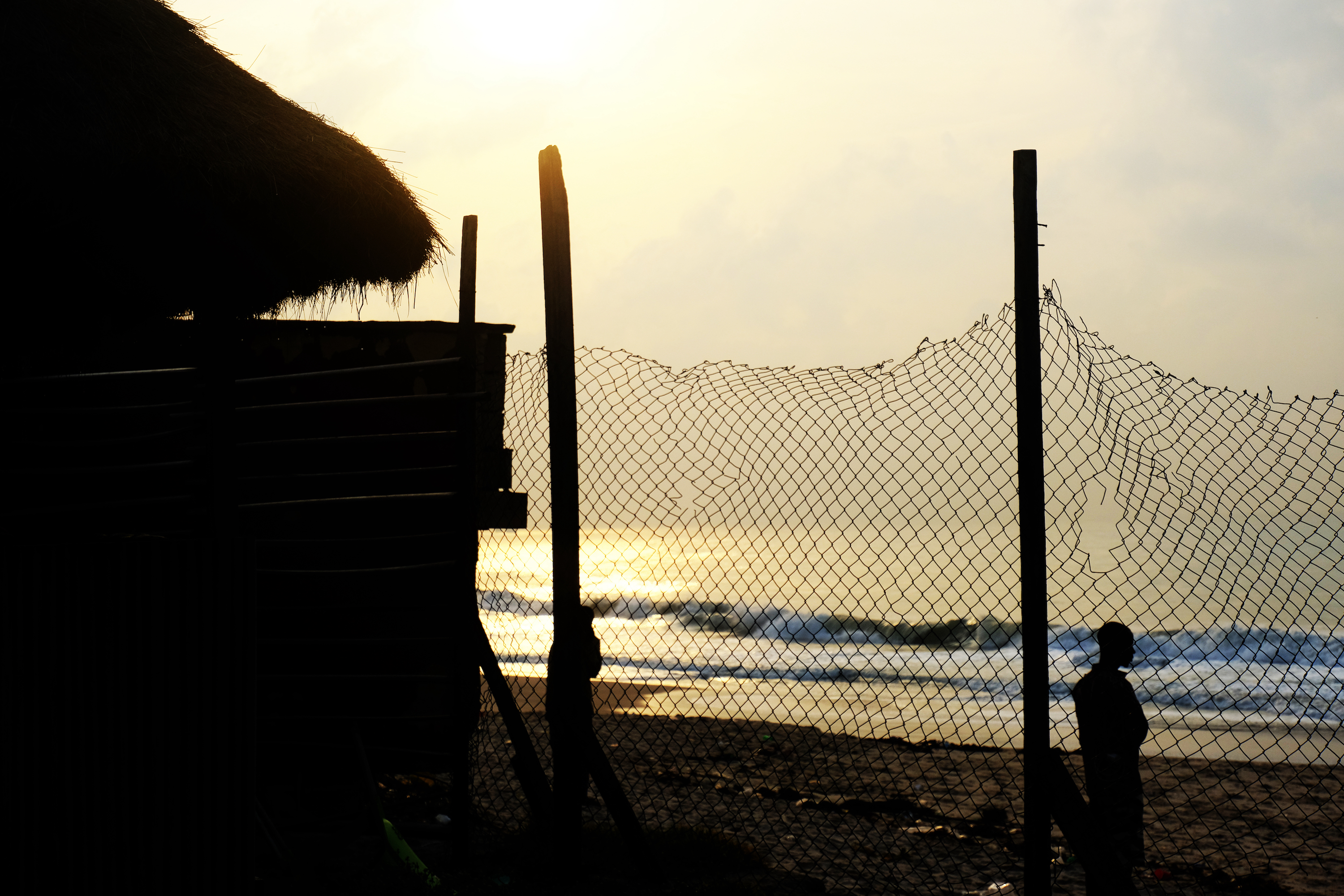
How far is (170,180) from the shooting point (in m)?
4.50

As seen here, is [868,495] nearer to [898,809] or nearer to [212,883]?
[212,883]

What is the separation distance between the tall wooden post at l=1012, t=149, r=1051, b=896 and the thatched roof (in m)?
3.45

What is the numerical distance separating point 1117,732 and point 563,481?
9.19ft

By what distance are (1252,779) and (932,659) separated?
29.4 feet

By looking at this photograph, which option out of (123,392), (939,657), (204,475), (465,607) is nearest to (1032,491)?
(465,607)

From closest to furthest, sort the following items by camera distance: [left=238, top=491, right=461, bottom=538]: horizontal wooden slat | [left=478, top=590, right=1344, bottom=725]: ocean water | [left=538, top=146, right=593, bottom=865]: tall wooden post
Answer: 1. [left=538, top=146, right=593, bottom=865]: tall wooden post
2. [left=238, top=491, right=461, bottom=538]: horizontal wooden slat
3. [left=478, top=590, right=1344, bottom=725]: ocean water

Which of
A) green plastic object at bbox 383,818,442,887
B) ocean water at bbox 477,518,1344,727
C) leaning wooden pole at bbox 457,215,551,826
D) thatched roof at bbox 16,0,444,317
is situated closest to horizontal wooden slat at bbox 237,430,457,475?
ocean water at bbox 477,518,1344,727

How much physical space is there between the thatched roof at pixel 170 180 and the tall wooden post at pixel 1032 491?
3.45 m

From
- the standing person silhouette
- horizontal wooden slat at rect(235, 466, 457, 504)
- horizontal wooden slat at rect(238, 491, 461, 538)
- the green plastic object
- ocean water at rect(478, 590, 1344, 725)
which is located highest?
horizontal wooden slat at rect(235, 466, 457, 504)

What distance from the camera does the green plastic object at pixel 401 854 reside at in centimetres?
388

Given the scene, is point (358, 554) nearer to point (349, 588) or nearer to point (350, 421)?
point (349, 588)

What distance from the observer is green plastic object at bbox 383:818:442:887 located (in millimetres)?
3883

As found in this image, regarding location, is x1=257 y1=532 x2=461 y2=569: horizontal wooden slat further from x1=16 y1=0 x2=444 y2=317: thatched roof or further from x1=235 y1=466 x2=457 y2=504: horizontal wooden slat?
x1=16 y1=0 x2=444 y2=317: thatched roof

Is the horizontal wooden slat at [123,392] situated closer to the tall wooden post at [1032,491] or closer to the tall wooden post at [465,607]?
the tall wooden post at [465,607]
